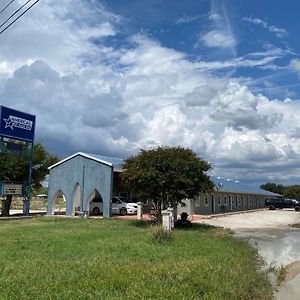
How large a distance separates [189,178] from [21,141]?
707 inches

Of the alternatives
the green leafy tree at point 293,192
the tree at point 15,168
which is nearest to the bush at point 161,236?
the tree at point 15,168

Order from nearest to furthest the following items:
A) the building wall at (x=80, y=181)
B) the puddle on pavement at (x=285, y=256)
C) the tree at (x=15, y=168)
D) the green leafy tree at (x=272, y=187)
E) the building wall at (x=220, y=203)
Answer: the puddle on pavement at (x=285, y=256) → the building wall at (x=80, y=181) → the tree at (x=15, y=168) → the building wall at (x=220, y=203) → the green leafy tree at (x=272, y=187)

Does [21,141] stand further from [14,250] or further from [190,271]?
[190,271]

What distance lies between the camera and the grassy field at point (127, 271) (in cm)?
886

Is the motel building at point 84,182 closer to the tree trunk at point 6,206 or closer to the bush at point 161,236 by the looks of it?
the tree trunk at point 6,206

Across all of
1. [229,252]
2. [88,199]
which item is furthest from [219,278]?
[88,199]

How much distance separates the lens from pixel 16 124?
35906 mm

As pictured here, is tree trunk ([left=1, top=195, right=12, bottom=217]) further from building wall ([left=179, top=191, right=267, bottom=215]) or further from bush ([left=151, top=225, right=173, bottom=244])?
bush ([left=151, top=225, right=173, bottom=244])

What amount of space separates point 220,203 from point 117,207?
16.1 meters

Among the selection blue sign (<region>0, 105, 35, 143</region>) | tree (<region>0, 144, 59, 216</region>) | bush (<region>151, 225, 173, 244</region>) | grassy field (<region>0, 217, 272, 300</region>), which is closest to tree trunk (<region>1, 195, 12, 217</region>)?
tree (<region>0, 144, 59, 216</region>)

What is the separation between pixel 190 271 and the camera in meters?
11.0

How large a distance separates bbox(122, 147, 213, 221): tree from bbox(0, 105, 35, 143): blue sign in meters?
12.7

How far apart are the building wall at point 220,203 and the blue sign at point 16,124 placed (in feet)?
48.7

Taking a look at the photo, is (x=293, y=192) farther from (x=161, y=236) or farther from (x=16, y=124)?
(x=161, y=236)
